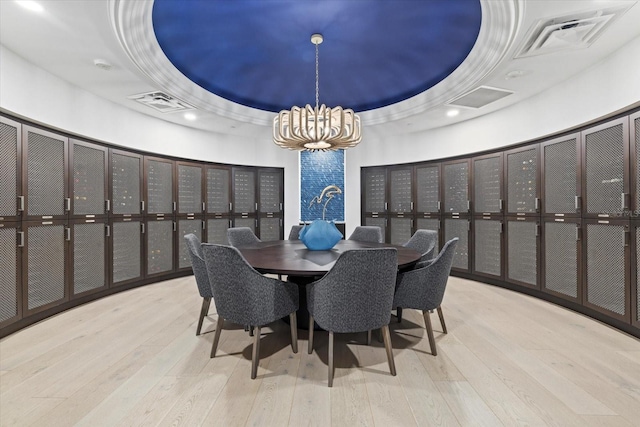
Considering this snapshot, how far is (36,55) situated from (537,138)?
17.2ft

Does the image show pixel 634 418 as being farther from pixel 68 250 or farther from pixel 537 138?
pixel 68 250

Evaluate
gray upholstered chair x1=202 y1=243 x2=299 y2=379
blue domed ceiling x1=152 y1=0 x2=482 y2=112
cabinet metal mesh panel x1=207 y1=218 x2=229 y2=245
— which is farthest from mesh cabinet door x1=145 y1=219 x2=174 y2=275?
gray upholstered chair x1=202 y1=243 x2=299 y2=379

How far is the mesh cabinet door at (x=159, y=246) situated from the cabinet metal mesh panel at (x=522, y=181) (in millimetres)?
4963

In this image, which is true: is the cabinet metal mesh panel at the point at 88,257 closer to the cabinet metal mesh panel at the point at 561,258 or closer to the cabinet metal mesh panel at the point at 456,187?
the cabinet metal mesh panel at the point at 456,187

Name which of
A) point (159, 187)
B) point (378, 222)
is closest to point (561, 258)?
point (378, 222)

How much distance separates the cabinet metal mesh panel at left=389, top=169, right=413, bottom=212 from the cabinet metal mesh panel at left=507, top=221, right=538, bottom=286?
5.40 ft

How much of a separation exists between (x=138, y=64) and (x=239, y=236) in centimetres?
204

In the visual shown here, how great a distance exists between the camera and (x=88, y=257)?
353 cm

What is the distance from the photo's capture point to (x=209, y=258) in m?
1.95

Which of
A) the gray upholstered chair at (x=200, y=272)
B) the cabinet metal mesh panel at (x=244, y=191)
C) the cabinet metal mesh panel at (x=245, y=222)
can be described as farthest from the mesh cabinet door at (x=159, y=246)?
the gray upholstered chair at (x=200, y=272)

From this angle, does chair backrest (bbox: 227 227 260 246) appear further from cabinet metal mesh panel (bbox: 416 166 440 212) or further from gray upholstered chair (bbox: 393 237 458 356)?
cabinet metal mesh panel (bbox: 416 166 440 212)

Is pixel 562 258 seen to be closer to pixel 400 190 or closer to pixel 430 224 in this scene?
pixel 430 224

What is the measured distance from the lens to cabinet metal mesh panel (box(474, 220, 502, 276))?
4.23 metres

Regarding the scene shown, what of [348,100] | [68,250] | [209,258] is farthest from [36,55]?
[348,100]
